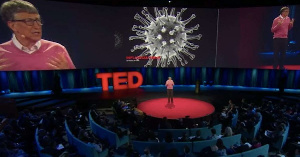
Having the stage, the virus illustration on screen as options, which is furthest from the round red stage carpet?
the virus illustration on screen

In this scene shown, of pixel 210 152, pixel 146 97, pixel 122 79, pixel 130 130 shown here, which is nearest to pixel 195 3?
pixel 122 79

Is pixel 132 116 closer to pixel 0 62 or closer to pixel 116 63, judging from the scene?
pixel 116 63

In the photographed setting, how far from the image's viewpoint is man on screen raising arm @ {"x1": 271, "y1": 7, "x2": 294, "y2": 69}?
13258 mm

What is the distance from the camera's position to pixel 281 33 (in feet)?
44.2

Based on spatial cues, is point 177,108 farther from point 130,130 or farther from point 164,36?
point 164,36

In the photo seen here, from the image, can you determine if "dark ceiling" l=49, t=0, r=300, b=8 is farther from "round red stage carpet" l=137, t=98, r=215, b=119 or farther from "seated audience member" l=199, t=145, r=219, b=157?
"seated audience member" l=199, t=145, r=219, b=157

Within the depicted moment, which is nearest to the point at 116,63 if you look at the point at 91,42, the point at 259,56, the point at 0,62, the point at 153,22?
the point at 91,42

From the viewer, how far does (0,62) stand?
1152cm

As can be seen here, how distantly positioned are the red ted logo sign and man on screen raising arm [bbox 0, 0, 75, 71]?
10.6ft

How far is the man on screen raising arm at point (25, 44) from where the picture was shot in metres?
11.3

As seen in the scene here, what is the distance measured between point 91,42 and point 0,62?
527 centimetres

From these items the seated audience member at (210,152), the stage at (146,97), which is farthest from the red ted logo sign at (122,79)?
the seated audience member at (210,152)

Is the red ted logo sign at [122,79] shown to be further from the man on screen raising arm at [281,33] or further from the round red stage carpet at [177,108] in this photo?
the man on screen raising arm at [281,33]

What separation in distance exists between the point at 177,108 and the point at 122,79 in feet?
17.6
